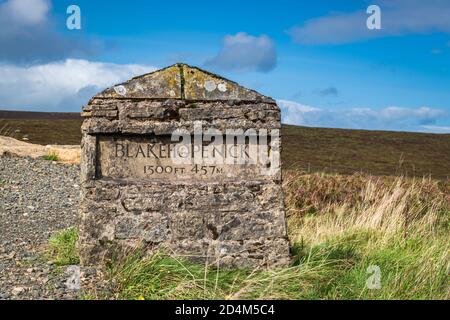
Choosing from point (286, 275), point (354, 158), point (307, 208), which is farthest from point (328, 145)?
point (286, 275)

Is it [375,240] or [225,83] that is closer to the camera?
[225,83]

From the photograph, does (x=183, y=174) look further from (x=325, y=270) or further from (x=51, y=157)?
(x=51, y=157)

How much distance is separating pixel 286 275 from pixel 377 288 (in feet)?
3.16

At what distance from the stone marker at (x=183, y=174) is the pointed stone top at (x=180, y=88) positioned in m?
0.01

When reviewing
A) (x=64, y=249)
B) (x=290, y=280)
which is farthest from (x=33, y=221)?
(x=290, y=280)

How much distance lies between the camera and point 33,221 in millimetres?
11195

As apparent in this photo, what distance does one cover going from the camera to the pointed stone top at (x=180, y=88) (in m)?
7.29

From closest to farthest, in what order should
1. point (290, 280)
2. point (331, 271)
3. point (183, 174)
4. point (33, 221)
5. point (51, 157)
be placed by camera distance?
point (290, 280)
point (331, 271)
point (183, 174)
point (33, 221)
point (51, 157)

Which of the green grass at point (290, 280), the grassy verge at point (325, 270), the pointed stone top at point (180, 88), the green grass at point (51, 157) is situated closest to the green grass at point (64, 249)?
the grassy verge at point (325, 270)

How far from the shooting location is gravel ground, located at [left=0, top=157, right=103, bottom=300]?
670 centimetres

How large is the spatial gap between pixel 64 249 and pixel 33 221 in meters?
3.44

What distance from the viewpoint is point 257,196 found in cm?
729

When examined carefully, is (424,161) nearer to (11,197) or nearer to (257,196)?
(11,197)

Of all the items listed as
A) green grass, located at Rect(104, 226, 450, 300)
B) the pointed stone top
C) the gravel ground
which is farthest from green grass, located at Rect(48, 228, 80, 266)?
the pointed stone top
